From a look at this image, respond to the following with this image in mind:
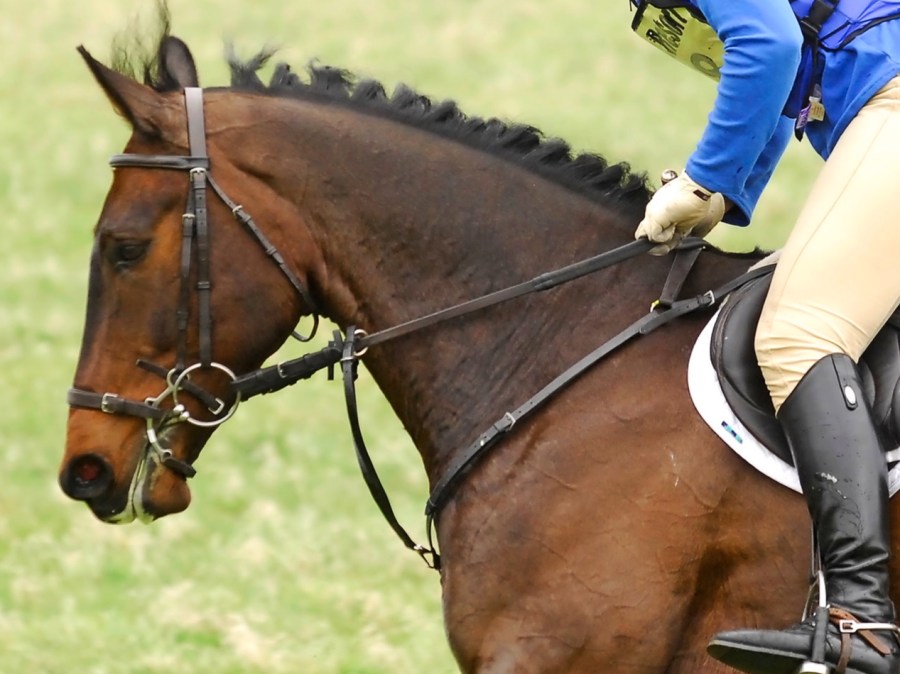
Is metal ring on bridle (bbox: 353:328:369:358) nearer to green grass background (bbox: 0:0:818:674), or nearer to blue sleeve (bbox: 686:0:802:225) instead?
green grass background (bbox: 0:0:818:674)

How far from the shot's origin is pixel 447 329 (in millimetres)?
4324

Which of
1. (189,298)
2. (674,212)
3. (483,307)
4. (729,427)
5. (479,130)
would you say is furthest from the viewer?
(479,130)

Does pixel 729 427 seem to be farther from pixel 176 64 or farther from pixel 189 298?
pixel 176 64

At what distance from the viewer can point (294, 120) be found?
437cm

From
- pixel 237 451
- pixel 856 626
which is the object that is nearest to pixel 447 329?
pixel 856 626

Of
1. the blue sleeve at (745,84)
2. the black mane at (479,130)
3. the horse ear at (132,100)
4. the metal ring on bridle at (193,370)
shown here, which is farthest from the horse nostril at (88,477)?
the blue sleeve at (745,84)

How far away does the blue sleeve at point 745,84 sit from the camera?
383 centimetres

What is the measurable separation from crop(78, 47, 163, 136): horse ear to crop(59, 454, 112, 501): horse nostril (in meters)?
0.94

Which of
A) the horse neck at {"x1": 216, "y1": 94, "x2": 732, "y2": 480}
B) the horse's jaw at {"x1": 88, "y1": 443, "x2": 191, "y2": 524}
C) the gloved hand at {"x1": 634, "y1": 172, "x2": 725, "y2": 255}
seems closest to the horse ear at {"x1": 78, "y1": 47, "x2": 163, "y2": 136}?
the horse neck at {"x1": 216, "y1": 94, "x2": 732, "y2": 480}

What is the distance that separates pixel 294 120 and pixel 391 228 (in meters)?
0.42

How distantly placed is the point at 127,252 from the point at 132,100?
424 mm

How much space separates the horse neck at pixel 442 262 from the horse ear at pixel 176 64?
0.96 feet

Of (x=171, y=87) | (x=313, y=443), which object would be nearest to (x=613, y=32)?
(x=313, y=443)

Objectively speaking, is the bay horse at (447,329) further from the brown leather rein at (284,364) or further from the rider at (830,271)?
the rider at (830,271)
